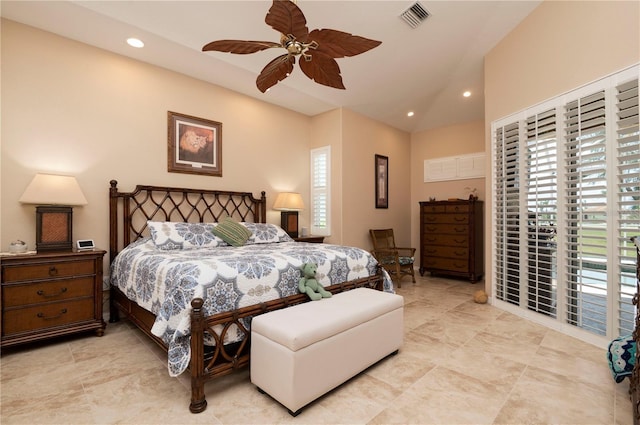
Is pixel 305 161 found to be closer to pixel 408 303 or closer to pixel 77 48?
pixel 408 303

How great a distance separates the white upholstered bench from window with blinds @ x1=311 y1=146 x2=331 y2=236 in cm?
289

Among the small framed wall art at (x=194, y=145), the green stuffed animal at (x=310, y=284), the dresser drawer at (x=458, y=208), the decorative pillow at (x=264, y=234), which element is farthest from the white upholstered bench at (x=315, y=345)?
the dresser drawer at (x=458, y=208)

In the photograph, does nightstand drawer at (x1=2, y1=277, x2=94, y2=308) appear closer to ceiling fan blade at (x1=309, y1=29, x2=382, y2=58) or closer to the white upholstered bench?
the white upholstered bench

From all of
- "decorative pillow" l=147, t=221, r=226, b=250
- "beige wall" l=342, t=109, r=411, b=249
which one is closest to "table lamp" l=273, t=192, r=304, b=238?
"beige wall" l=342, t=109, r=411, b=249

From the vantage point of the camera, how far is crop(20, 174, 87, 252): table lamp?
2684 mm

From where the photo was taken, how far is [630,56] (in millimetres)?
2322

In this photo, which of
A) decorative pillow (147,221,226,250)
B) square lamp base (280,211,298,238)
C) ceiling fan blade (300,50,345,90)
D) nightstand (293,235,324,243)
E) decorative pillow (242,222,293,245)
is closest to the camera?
ceiling fan blade (300,50,345,90)

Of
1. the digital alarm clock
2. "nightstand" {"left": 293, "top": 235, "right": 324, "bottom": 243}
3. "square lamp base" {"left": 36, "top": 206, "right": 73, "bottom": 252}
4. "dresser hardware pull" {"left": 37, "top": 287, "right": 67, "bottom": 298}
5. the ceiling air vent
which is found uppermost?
the ceiling air vent

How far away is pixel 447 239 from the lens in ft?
17.3

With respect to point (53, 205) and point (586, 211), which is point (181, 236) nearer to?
point (53, 205)

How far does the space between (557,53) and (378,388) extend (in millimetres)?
3391

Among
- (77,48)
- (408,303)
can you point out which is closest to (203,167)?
(77,48)

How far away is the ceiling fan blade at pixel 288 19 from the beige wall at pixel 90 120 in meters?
2.41

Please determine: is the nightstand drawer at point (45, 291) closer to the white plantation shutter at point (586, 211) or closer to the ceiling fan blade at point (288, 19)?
the ceiling fan blade at point (288, 19)
